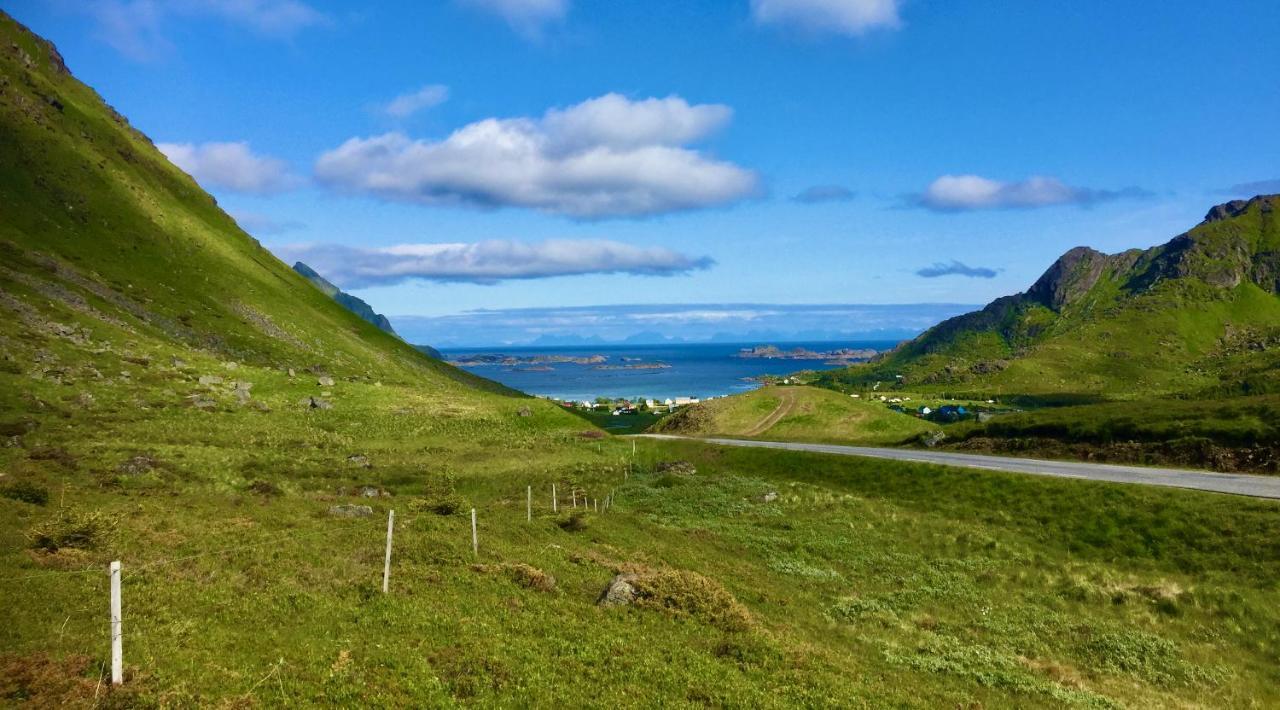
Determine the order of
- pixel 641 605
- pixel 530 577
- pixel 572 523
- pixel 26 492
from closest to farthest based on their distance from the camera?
pixel 641 605 → pixel 530 577 → pixel 26 492 → pixel 572 523

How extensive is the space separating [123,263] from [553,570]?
134m

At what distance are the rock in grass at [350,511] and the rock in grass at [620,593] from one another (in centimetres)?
1729

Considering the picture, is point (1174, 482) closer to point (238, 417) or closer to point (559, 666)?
point (559, 666)

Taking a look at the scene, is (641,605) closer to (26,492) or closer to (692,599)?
(692,599)

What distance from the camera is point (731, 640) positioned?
2120 cm

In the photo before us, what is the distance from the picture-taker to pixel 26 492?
93.3ft

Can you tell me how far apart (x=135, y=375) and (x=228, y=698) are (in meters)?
70.5

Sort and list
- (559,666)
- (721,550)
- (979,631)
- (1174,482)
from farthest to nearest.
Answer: (1174,482) → (721,550) → (979,631) → (559,666)

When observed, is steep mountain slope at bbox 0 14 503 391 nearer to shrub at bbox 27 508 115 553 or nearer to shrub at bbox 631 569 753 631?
shrub at bbox 27 508 115 553

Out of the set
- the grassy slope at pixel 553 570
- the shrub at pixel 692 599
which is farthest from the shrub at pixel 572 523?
the shrub at pixel 692 599

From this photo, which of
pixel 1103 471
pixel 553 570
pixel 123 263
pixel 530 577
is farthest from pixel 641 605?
pixel 123 263

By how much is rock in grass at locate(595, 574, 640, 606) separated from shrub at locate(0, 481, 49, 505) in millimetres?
24508

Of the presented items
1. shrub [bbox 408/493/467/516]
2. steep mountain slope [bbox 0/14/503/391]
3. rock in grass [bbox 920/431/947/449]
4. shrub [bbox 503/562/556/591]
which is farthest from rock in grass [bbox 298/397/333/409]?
rock in grass [bbox 920/431/947/449]

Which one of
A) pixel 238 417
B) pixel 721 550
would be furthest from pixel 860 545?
pixel 238 417
